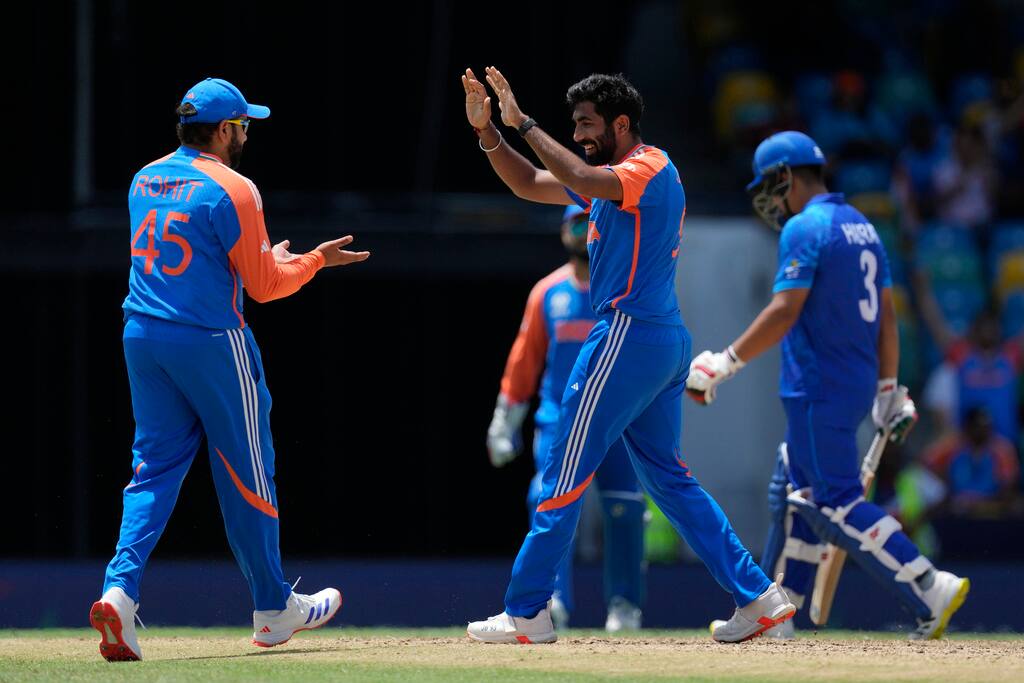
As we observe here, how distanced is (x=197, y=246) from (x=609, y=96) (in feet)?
5.38

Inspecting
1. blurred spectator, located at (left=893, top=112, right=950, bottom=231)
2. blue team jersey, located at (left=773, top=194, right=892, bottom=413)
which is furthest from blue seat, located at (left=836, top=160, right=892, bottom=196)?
blue team jersey, located at (left=773, top=194, right=892, bottom=413)

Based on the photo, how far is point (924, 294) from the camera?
13.8 metres

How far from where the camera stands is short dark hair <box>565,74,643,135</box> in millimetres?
6523

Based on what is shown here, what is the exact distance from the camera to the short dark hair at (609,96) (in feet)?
21.4

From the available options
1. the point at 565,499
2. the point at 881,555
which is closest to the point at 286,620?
the point at 565,499

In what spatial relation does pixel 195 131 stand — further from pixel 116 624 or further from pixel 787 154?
pixel 787 154

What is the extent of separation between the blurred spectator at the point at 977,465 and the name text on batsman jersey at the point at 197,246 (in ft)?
24.2

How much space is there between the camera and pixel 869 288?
752cm

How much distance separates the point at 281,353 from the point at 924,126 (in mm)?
6220

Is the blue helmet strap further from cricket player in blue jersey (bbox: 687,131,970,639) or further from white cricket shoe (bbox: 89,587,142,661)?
white cricket shoe (bbox: 89,587,142,661)

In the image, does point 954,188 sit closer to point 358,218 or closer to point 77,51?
point 358,218

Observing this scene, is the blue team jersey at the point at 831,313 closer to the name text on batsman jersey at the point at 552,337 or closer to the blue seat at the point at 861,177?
the name text on batsman jersey at the point at 552,337

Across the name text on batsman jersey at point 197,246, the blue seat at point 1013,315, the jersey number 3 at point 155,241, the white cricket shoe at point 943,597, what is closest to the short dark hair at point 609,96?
the name text on batsman jersey at point 197,246

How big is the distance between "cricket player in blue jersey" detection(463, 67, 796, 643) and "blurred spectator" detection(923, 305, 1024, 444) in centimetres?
682
